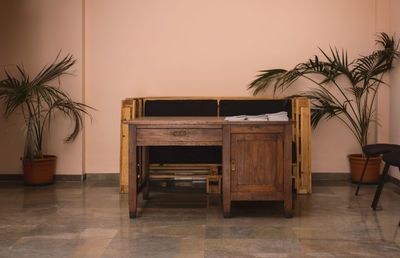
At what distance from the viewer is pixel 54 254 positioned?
3078 mm

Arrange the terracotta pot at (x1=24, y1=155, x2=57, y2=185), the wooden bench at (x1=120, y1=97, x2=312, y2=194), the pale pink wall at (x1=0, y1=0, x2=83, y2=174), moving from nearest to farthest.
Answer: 1. the wooden bench at (x1=120, y1=97, x2=312, y2=194)
2. the terracotta pot at (x1=24, y1=155, x2=57, y2=185)
3. the pale pink wall at (x1=0, y1=0, x2=83, y2=174)

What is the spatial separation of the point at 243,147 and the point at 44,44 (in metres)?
3.27

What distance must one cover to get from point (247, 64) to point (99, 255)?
351 centimetres

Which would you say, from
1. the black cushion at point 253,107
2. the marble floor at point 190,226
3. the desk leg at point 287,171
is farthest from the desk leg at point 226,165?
the black cushion at point 253,107

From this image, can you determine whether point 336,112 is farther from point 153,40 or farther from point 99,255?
point 99,255

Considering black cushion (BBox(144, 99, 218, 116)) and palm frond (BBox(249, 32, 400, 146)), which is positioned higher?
palm frond (BBox(249, 32, 400, 146))

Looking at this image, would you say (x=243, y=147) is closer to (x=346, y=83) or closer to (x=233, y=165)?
(x=233, y=165)

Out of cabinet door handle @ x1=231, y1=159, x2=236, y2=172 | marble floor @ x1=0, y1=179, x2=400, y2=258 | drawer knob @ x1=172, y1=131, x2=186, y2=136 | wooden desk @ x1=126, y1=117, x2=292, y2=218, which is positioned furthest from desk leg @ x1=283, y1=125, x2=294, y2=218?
drawer knob @ x1=172, y1=131, x2=186, y2=136

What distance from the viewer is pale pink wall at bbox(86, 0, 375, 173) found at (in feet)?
19.3

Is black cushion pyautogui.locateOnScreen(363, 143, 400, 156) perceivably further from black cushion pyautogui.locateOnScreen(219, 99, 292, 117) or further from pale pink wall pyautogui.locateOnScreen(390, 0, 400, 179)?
black cushion pyautogui.locateOnScreen(219, 99, 292, 117)

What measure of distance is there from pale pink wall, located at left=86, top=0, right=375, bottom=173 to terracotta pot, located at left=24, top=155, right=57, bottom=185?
0.86 metres

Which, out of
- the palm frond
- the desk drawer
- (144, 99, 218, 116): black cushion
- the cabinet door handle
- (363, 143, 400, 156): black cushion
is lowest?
the cabinet door handle

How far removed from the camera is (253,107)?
5.48 meters

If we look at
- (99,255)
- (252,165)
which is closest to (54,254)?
(99,255)
